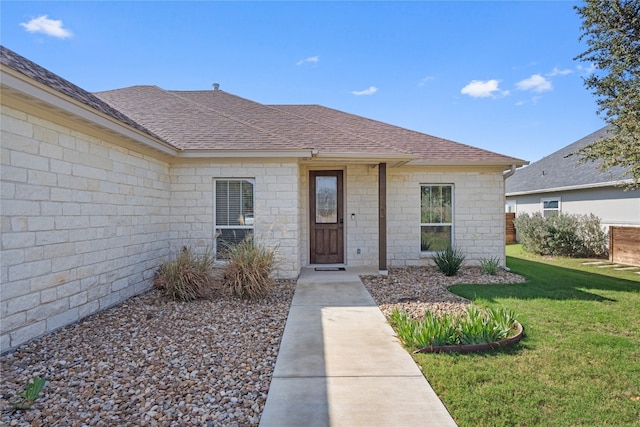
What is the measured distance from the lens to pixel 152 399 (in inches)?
113

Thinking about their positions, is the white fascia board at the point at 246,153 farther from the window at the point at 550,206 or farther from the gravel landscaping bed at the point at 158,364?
the window at the point at 550,206

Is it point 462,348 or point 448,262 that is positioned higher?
point 448,262

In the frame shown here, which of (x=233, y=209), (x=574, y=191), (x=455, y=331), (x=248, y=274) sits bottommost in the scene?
(x=455, y=331)

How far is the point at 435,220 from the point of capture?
957 centimetres

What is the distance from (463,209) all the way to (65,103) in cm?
905

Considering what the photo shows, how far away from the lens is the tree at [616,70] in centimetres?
591

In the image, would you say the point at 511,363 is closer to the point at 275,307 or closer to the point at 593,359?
the point at 593,359

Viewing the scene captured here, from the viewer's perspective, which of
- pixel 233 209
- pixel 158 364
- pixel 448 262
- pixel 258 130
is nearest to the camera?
pixel 158 364

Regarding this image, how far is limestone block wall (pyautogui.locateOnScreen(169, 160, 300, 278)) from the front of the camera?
7.78 metres

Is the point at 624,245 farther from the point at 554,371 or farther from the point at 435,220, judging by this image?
the point at 554,371

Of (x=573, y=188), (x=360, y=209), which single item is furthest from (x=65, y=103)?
(x=573, y=188)

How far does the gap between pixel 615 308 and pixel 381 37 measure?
29.7 ft

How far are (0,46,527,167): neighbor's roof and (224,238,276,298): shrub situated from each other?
96.9 inches

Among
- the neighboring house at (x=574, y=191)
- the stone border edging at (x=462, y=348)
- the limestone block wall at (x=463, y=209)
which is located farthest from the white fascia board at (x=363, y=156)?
the stone border edging at (x=462, y=348)
